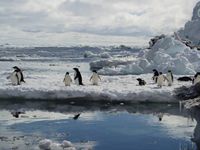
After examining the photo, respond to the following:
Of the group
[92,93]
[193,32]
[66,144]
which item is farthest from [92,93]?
[193,32]

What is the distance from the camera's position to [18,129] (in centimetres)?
1482

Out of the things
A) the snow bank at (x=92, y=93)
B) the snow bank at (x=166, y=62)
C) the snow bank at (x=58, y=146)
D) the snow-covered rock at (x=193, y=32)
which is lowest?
the snow bank at (x=58, y=146)

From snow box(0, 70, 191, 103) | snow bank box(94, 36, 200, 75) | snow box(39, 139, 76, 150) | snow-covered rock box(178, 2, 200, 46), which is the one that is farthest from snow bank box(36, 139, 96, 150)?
snow-covered rock box(178, 2, 200, 46)

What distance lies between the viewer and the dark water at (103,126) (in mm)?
13102

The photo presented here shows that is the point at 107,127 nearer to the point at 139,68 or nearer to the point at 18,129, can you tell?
the point at 18,129

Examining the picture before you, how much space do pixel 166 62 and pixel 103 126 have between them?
2145cm

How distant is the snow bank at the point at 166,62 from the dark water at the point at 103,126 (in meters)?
14.8

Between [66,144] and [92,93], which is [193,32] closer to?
[92,93]

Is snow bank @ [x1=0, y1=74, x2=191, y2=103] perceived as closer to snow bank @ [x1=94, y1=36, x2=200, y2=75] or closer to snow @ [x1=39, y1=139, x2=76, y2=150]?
snow @ [x1=39, y1=139, x2=76, y2=150]

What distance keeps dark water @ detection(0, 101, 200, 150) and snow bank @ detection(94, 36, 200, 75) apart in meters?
14.8

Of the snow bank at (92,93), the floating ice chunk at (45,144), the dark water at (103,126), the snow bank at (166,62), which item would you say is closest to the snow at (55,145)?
Result: the floating ice chunk at (45,144)

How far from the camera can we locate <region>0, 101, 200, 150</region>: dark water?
13.1 meters

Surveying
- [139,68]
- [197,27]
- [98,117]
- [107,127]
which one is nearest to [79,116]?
[98,117]

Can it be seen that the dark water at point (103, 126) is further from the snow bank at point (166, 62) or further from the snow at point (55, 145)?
the snow bank at point (166, 62)
